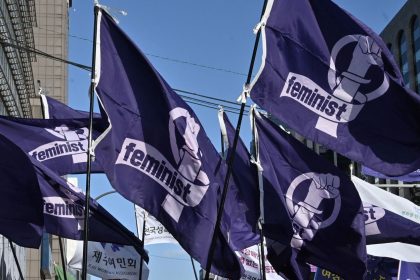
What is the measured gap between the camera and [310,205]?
434 inches

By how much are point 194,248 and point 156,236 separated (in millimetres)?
10560

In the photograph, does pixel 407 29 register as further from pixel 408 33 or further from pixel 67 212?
pixel 67 212

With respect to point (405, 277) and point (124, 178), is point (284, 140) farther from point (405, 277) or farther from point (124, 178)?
point (405, 277)

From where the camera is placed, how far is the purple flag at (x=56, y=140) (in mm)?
12812

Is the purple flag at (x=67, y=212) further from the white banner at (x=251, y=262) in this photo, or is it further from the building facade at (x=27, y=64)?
the white banner at (x=251, y=262)

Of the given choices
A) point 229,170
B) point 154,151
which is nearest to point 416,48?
point 154,151

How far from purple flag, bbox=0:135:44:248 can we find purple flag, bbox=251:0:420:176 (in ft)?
11.0

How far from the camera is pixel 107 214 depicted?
1102 centimetres

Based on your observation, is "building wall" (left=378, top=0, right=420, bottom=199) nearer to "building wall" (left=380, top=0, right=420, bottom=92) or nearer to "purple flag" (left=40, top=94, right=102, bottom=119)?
"building wall" (left=380, top=0, right=420, bottom=92)

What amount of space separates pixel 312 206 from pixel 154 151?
240cm

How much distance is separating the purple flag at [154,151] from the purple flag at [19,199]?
202cm

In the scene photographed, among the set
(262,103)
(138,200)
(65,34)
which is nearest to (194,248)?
(138,200)

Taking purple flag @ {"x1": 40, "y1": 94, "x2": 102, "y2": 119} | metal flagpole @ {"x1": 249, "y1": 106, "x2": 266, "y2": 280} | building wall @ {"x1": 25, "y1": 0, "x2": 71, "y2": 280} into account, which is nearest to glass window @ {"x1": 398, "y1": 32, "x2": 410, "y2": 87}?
building wall @ {"x1": 25, "y1": 0, "x2": 71, "y2": 280}

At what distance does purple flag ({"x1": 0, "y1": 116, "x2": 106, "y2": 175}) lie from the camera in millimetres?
12812
